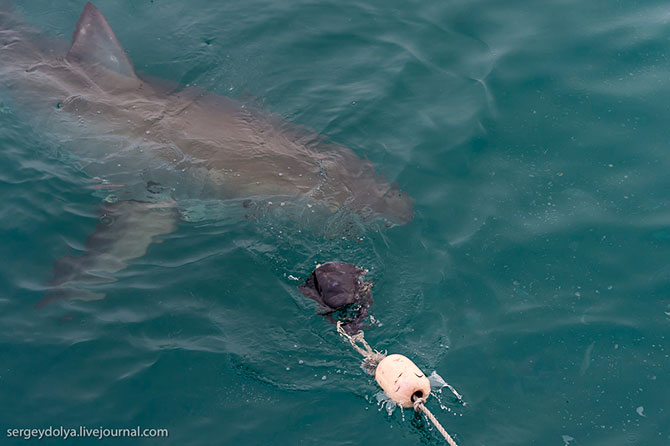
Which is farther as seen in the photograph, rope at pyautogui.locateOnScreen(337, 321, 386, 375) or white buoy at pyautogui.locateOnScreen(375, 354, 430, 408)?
rope at pyautogui.locateOnScreen(337, 321, 386, 375)

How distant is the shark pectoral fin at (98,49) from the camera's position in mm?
7355

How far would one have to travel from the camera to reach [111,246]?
6.21 metres

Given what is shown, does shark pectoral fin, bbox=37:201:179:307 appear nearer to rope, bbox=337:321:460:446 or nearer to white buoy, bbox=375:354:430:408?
rope, bbox=337:321:460:446

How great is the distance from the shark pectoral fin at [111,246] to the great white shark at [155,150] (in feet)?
0.04

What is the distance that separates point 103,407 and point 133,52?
5.41 metres

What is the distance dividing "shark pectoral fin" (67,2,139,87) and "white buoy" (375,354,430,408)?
534cm

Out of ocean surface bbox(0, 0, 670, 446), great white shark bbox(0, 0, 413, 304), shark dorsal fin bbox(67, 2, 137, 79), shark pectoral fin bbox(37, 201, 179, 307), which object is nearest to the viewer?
ocean surface bbox(0, 0, 670, 446)

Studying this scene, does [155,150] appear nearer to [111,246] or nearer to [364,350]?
[111,246]

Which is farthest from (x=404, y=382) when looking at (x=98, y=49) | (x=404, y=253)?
(x=98, y=49)

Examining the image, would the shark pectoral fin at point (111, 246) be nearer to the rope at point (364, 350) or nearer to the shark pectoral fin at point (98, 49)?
the shark pectoral fin at point (98, 49)

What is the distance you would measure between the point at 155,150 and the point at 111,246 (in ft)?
4.48

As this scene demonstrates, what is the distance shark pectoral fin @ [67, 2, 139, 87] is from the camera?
7355mm

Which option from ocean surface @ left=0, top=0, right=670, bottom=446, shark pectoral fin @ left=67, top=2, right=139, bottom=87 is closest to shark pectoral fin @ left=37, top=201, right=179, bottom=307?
ocean surface @ left=0, top=0, right=670, bottom=446

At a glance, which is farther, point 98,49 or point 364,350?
point 98,49
